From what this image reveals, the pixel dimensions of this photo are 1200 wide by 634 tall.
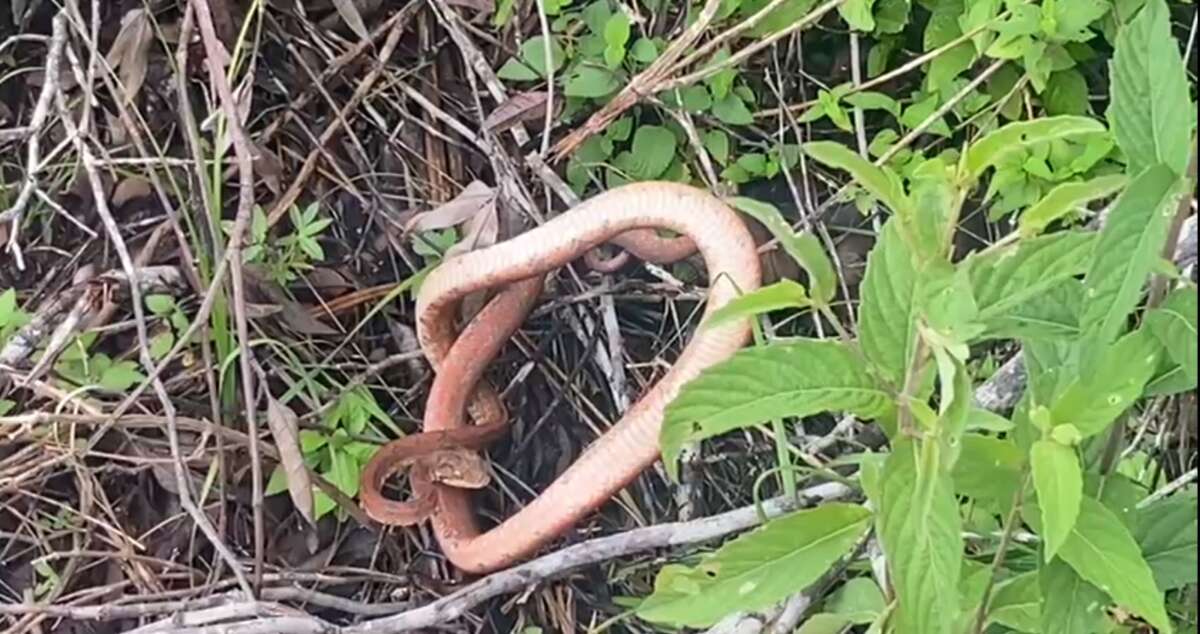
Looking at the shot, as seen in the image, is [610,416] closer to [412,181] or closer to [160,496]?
[412,181]

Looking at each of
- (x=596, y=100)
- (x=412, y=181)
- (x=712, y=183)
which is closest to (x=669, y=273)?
(x=712, y=183)

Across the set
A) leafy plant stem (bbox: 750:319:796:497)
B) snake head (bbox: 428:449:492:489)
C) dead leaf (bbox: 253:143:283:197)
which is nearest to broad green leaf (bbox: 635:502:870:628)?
leafy plant stem (bbox: 750:319:796:497)

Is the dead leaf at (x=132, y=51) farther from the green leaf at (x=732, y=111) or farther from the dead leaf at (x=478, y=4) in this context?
the green leaf at (x=732, y=111)

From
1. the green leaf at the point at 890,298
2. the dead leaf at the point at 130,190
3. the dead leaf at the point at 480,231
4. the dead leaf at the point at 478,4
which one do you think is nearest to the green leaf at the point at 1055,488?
the green leaf at the point at 890,298

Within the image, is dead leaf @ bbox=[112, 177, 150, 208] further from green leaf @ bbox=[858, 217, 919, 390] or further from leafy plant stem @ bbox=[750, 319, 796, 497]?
green leaf @ bbox=[858, 217, 919, 390]

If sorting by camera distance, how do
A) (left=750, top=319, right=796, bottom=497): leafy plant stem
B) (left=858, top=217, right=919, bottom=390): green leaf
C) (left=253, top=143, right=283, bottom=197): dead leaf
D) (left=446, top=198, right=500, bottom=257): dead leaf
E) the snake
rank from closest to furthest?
(left=858, top=217, right=919, bottom=390): green leaf, (left=750, top=319, right=796, bottom=497): leafy plant stem, the snake, (left=446, top=198, right=500, bottom=257): dead leaf, (left=253, top=143, right=283, bottom=197): dead leaf

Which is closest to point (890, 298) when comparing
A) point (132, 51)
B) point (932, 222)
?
point (932, 222)
